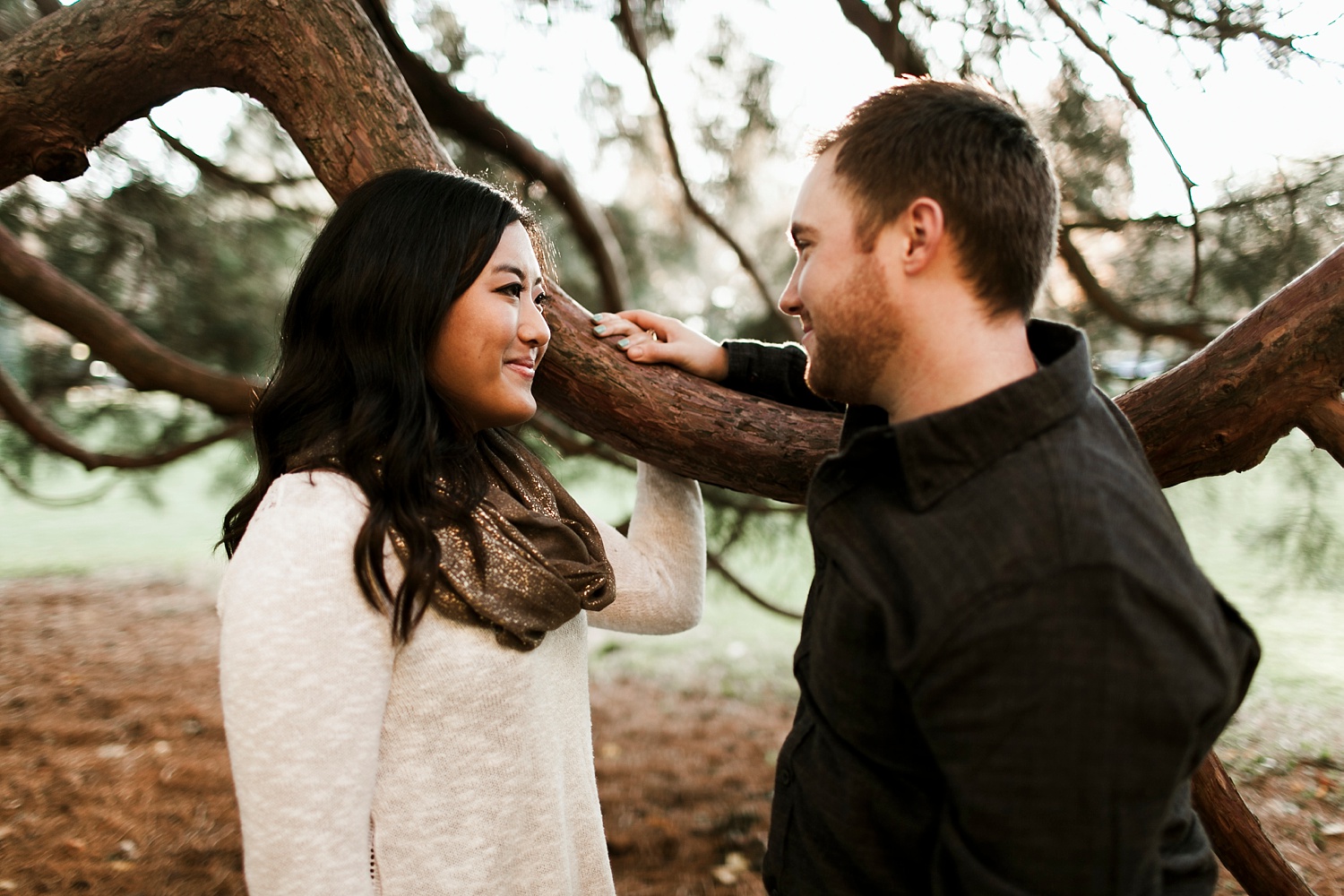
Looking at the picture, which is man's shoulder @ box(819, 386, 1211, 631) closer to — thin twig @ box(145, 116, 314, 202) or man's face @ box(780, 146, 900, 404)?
man's face @ box(780, 146, 900, 404)

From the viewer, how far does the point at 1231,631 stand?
1091 millimetres

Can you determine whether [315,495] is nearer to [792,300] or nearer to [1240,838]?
[792,300]

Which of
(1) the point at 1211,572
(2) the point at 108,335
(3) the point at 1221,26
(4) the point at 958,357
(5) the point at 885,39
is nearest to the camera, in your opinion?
(4) the point at 958,357

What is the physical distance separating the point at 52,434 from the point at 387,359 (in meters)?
2.82

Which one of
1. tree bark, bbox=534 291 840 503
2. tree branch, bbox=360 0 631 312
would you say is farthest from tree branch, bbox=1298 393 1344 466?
tree branch, bbox=360 0 631 312

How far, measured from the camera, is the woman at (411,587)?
1.13 m

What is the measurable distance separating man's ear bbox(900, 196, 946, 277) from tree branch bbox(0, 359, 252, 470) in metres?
2.81

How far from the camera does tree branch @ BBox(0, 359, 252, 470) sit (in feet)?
10.8

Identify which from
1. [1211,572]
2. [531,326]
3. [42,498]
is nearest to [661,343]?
[531,326]

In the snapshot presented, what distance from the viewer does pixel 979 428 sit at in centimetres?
103

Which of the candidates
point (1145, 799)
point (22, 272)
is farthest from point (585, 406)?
point (22, 272)

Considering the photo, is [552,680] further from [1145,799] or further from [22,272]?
[22,272]

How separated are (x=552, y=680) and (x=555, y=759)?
4.9 inches

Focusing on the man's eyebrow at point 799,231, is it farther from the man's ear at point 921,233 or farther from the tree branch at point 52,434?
the tree branch at point 52,434
